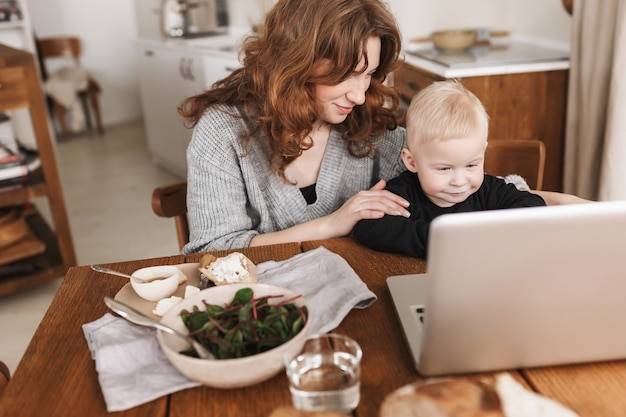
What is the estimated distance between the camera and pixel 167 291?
40.1 inches

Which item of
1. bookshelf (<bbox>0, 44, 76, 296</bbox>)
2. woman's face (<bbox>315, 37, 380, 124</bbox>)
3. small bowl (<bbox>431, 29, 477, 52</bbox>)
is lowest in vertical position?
bookshelf (<bbox>0, 44, 76, 296</bbox>)

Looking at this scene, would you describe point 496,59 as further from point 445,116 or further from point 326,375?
point 326,375

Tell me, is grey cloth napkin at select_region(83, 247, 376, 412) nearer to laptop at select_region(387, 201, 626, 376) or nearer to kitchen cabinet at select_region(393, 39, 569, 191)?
laptop at select_region(387, 201, 626, 376)

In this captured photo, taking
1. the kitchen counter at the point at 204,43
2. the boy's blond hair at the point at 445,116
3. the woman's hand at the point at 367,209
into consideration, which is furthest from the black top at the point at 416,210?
the kitchen counter at the point at 204,43

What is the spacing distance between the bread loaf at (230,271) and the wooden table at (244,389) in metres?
0.18

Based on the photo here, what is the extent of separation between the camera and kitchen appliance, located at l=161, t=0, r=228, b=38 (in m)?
4.12

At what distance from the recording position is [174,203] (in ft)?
5.16

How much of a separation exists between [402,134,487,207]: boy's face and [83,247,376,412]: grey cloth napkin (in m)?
0.28

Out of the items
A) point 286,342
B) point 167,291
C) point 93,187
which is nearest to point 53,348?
point 167,291

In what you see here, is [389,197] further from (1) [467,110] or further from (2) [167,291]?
(2) [167,291]

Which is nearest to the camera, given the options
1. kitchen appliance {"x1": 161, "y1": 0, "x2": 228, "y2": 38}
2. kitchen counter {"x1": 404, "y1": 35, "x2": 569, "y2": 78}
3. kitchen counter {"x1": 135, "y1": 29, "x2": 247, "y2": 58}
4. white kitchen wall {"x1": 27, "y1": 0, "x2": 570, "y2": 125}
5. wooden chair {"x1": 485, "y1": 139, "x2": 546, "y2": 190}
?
wooden chair {"x1": 485, "y1": 139, "x2": 546, "y2": 190}

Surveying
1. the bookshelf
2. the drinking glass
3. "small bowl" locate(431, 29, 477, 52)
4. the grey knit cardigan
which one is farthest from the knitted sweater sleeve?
"small bowl" locate(431, 29, 477, 52)

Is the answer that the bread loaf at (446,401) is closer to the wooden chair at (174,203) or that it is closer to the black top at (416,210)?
the black top at (416,210)

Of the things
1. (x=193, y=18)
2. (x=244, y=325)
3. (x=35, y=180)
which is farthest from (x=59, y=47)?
(x=244, y=325)
